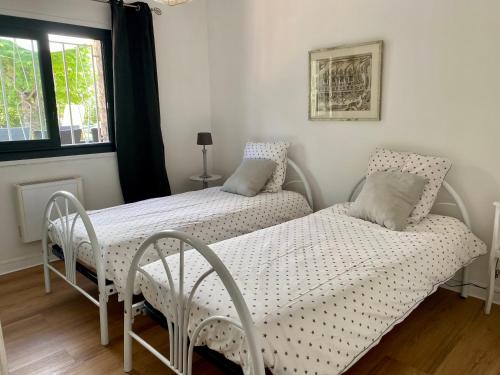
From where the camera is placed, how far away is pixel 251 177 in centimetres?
325

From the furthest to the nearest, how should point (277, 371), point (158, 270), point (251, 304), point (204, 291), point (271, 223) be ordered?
point (271, 223) → point (158, 270) → point (204, 291) → point (251, 304) → point (277, 371)

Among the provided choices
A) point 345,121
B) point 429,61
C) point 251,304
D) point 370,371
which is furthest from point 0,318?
point 429,61

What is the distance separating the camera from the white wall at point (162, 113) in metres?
3.04

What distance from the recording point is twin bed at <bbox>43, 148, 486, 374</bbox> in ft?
4.49

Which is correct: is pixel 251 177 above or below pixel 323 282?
above

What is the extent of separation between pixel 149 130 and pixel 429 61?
2.47 m

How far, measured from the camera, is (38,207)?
3.09 metres

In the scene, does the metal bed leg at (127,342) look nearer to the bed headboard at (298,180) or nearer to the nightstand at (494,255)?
the bed headboard at (298,180)

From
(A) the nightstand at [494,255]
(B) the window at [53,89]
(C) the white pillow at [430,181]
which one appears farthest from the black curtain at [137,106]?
(A) the nightstand at [494,255]

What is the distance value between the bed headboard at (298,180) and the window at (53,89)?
1.72m

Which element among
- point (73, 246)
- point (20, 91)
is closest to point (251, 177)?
point (73, 246)

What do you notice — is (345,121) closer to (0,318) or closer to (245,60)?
(245,60)

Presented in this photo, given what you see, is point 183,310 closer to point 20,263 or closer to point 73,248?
point 73,248

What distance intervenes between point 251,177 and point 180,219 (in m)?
0.87
